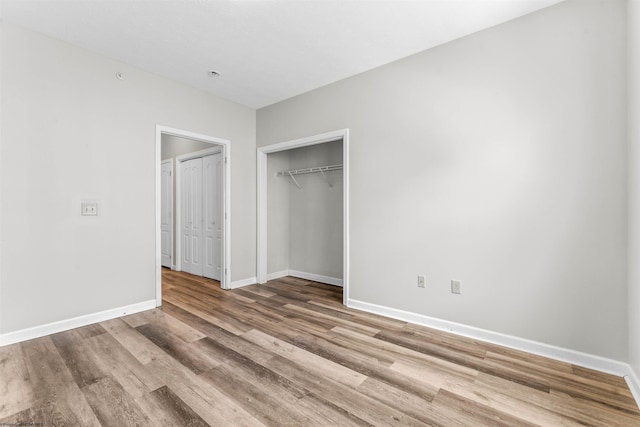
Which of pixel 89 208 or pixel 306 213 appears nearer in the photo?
pixel 89 208

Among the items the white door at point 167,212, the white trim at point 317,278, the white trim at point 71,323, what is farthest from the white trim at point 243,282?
the white door at point 167,212

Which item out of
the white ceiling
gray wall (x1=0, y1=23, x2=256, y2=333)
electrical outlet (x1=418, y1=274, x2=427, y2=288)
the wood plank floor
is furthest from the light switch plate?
electrical outlet (x1=418, y1=274, x2=427, y2=288)

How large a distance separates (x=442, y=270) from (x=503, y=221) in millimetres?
688

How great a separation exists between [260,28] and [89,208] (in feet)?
7.88

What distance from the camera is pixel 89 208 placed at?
2869 millimetres

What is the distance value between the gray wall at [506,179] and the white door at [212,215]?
237 centimetres

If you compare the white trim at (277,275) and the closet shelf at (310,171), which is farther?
the white trim at (277,275)

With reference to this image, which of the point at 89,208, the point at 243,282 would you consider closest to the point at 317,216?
the point at 243,282

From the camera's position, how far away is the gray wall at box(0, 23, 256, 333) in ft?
8.06

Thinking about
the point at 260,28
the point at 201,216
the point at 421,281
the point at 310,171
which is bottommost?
the point at 421,281

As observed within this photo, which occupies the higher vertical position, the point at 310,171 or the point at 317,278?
the point at 310,171

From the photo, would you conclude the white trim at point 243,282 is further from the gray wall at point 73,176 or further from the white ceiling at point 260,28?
the white ceiling at point 260,28

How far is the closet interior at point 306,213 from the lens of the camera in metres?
4.36

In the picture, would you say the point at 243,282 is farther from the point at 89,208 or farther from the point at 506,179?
the point at 506,179
